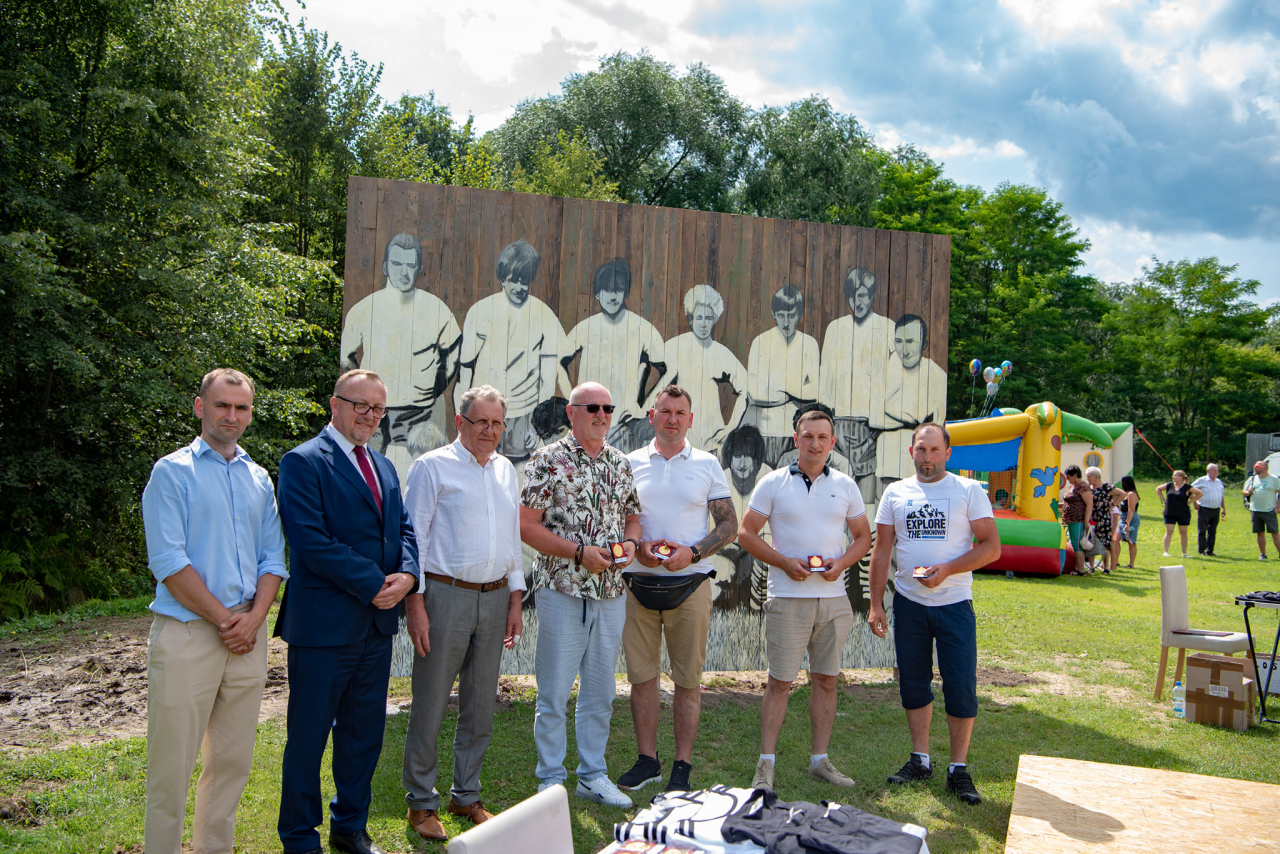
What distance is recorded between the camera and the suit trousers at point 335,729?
10.8 ft

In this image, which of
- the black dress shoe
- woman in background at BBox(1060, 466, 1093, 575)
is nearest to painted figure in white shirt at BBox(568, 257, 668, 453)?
the black dress shoe

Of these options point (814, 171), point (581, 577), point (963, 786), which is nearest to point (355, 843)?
point (581, 577)

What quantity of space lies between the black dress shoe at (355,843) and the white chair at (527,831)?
175 cm

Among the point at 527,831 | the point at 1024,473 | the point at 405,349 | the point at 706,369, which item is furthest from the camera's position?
the point at 1024,473

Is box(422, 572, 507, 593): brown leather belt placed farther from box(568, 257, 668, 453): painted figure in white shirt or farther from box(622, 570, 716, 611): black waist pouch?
box(568, 257, 668, 453): painted figure in white shirt

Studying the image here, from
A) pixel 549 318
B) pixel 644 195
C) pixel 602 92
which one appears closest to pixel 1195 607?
pixel 549 318

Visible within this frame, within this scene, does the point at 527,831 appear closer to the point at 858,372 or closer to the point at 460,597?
the point at 460,597

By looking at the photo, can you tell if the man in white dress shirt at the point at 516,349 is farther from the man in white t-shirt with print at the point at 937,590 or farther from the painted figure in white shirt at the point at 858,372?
the man in white t-shirt with print at the point at 937,590

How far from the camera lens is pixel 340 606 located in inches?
131

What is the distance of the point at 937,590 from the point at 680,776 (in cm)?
167

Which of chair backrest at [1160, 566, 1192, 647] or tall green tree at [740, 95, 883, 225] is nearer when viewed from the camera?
chair backrest at [1160, 566, 1192, 647]

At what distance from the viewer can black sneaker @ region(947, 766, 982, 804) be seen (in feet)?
13.9

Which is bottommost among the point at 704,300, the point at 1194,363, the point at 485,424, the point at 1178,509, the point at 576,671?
the point at 576,671

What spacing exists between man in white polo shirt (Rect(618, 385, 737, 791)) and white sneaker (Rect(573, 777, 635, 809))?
226 millimetres
